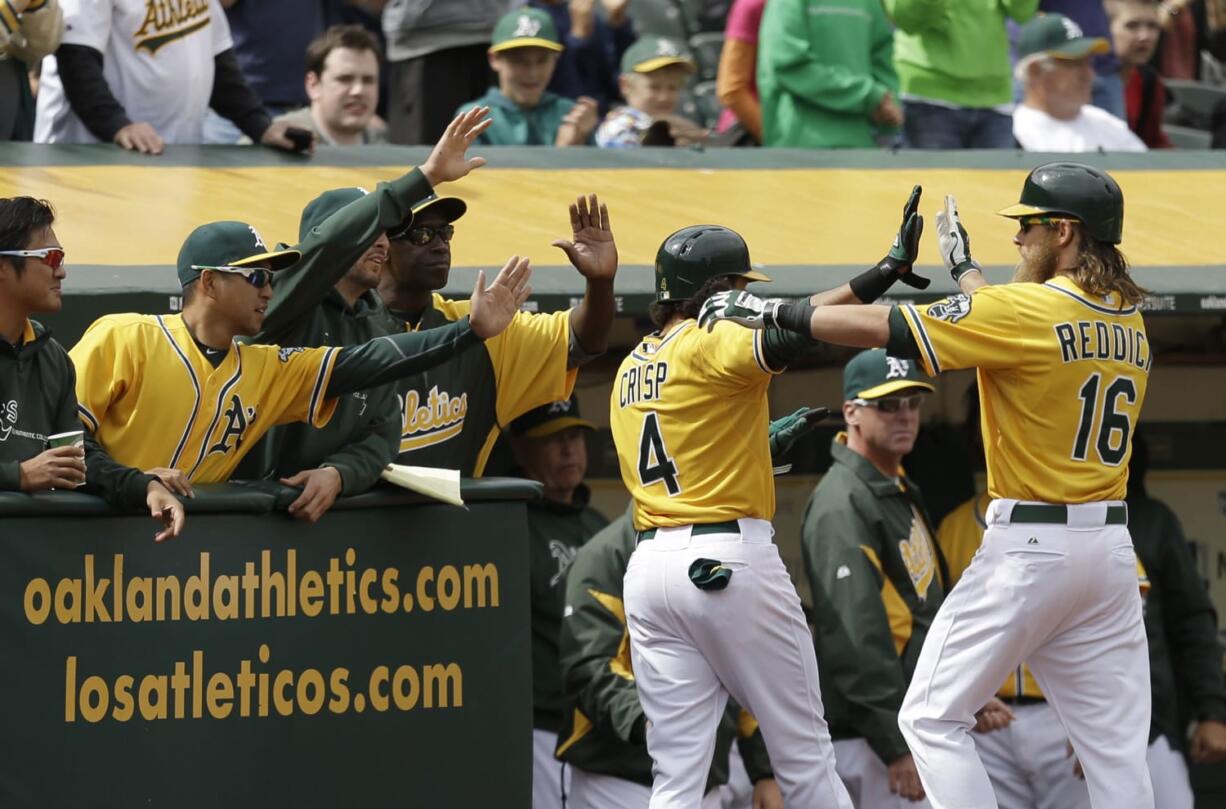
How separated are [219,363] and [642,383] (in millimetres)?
1102

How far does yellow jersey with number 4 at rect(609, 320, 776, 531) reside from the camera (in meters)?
5.16

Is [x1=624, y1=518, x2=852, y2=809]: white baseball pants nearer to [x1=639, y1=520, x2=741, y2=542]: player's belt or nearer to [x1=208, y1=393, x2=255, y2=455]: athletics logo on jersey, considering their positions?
[x1=639, y1=520, x2=741, y2=542]: player's belt

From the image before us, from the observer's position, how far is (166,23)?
24.4ft

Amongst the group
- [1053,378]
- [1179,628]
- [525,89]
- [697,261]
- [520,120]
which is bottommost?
[1179,628]

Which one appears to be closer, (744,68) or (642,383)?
(642,383)

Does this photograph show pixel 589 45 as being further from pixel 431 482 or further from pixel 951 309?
pixel 431 482

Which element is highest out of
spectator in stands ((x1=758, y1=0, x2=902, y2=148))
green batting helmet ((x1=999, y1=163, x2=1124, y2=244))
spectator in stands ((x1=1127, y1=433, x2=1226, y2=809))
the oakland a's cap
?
spectator in stands ((x1=758, y1=0, x2=902, y2=148))

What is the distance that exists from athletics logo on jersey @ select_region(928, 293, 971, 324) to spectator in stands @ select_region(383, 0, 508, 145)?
3.85 metres

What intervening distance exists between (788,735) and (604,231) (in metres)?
1.44

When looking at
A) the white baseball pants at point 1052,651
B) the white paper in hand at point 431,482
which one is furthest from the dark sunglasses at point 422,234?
the white baseball pants at point 1052,651

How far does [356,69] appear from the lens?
768 centimetres

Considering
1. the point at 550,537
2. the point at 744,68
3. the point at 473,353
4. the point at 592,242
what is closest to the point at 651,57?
the point at 744,68

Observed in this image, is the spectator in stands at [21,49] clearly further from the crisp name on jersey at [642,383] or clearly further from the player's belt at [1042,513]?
the player's belt at [1042,513]

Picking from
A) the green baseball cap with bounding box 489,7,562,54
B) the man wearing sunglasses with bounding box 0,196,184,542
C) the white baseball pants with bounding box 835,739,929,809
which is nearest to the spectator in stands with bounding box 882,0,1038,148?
the green baseball cap with bounding box 489,7,562,54
